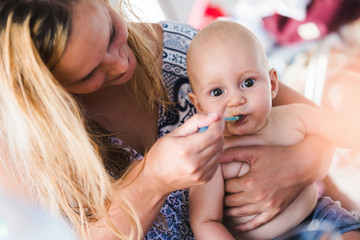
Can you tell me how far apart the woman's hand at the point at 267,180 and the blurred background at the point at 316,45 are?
219 mm

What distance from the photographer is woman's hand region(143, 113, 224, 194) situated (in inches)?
29.5

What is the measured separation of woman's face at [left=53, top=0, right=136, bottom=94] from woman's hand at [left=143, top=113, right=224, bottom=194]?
0.70 feet

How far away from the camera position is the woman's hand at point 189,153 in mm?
749

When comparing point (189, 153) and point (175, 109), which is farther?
point (175, 109)

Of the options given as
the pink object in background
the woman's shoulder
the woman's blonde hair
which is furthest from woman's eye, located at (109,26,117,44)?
the pink object in background

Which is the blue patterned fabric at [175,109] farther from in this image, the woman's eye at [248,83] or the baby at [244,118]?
the woman's eye at [248,83]

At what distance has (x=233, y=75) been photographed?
2.94ft

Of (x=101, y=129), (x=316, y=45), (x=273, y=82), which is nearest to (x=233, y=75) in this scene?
(x=273, y=82)

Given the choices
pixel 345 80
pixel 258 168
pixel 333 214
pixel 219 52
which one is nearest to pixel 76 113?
pixel 219 52

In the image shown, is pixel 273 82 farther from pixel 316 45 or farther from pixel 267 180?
pixel 316 45

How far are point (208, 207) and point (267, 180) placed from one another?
167 millimetres

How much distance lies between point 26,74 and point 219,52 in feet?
1.38

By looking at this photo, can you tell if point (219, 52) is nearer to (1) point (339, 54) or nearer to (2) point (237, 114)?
(2) point (237, 114)

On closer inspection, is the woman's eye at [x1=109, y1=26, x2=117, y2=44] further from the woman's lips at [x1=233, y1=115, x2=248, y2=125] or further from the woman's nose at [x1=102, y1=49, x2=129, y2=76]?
the woman's lips at [x1=233, y1=115, x2=248, y2=125]
